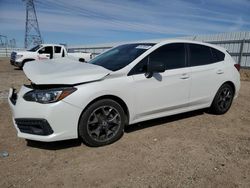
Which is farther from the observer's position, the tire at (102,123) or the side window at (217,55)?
the side window at (217,55)

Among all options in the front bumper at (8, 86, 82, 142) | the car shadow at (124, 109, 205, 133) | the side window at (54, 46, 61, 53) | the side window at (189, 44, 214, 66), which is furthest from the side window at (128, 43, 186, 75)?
the side window at (54, 46, 61, 53)

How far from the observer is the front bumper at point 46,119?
310 centimetres

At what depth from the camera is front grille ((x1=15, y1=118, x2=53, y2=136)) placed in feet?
10.3

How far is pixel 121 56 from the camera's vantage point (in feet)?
13.9

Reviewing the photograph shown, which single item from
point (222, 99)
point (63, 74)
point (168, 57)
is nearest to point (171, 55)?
point (168, 57)

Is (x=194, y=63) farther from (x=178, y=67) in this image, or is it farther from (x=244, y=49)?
(x=244, y=49)

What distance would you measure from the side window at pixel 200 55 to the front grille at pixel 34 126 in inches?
117

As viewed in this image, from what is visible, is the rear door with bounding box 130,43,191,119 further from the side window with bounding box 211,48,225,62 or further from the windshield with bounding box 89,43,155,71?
the side window with bounding box 211,48,225,62

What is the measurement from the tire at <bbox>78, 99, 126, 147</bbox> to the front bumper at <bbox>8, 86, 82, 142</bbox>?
5.6 inches

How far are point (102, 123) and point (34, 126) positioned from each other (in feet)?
3.26

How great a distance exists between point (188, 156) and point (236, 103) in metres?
3.92

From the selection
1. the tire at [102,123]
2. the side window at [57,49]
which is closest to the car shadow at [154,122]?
the tire at [102,123]

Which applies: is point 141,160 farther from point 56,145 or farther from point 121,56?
point 121,56

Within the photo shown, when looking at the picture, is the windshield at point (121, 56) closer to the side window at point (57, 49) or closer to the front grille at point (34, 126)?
the front grille at point (34, 126)
